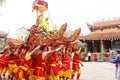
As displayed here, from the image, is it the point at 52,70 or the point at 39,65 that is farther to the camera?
the point at 52,70

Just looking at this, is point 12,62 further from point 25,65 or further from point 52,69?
point 25,65

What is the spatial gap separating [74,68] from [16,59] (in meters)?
2.68

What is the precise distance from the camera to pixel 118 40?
130ft

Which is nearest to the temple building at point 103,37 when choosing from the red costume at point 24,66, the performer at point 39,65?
the red costume at point 24,66

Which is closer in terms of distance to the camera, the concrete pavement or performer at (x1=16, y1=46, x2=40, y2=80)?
performer at (x1=16, y1=46, x2=40, y2=80)

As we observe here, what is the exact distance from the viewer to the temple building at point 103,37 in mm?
39562

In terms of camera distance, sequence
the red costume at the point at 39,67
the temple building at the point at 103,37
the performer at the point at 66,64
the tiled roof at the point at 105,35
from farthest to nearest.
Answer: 1. the temple building at the point at 103,37
2. the tiled roof at the point at 105,35
3. the performer at the point at 66,64
4. the red costume at the point at 39,67

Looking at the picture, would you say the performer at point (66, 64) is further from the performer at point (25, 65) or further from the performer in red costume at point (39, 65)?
the performer in red costume at point (39, 65)

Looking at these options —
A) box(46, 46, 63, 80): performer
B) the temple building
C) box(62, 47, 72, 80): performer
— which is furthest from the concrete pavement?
the temple building

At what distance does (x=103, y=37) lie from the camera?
39969 mm

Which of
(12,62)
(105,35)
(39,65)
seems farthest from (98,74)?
(105,35)

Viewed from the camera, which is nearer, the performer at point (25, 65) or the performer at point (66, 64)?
the performer at point (25, 65)

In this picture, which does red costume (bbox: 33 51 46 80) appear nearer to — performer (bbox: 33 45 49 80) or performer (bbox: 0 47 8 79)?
performer (bbox: 33 45 49 80)

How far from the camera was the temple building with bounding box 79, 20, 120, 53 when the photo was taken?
1558 inches
